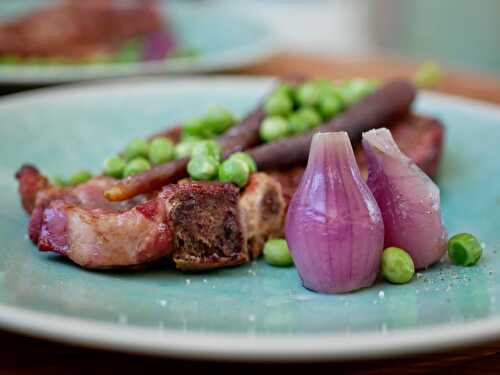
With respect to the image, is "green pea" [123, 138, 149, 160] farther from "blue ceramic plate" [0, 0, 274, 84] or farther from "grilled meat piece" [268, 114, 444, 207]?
"blue ceramic plate" [0, 0, 274, 84]

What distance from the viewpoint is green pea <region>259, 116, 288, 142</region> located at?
2.94m

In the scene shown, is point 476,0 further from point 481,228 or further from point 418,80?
point 481,228

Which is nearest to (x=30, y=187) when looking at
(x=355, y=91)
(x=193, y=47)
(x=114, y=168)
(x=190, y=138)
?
(x=114, y=168)

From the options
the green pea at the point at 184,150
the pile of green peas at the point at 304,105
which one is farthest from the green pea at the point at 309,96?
the green pea at the point at 184,150

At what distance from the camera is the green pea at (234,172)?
2.50 metres

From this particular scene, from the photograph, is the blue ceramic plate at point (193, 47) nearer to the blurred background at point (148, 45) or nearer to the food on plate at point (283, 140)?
the blurred background at point (148, 45)

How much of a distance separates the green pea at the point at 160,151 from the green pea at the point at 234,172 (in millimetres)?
317

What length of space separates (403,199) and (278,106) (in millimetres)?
962

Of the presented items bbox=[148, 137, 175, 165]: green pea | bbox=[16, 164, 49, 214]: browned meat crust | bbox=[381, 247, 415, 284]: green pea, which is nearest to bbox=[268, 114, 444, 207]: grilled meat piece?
bbox=[148, 137, 175, 165]: green pea

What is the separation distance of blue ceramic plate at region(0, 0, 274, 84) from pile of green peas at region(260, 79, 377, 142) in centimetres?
158

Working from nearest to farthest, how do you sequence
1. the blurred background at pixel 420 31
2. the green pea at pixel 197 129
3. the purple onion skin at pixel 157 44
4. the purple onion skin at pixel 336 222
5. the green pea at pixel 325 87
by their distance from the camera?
the purple onion skin at pixel 336 222, the green pea at pixel 197 129, the green pea at pixel 325 87, the purple onion skin at pixel 157 44, the blurred background at pixel 420 31

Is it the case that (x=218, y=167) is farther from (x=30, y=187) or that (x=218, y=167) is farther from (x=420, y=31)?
(x=420, y=31)

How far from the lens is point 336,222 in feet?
6.97

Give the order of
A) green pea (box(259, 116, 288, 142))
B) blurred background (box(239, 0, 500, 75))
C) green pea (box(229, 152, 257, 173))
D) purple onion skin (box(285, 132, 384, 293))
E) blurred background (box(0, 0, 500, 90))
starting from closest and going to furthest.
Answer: purple onion skin (box(285, 132, 384, 293)), green pea (box(229, 152, 257, 173)), green pea (box(259, 116, 288, 142)), blurred background (box(0, 0, 500, 90)), blurred background (box(239, 0, 500, 75))
